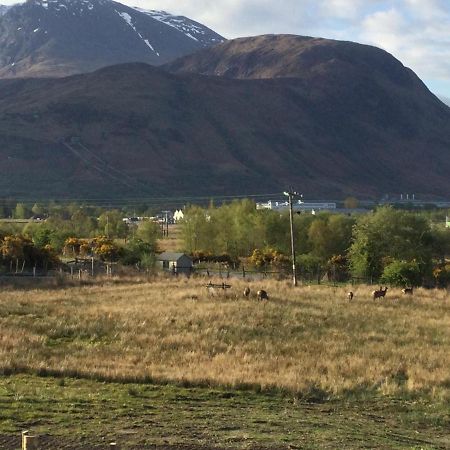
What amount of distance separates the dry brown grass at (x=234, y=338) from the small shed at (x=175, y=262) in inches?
757

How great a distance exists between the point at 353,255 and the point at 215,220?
2299cm

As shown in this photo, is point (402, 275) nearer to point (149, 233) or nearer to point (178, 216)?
point (149, 233)

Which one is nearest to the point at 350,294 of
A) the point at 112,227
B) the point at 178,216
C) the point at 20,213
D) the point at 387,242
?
the point at 387,242

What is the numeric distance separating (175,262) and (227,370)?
42.6m

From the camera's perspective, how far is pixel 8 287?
4425cm

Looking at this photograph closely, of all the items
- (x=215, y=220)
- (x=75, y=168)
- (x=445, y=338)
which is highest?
(x=75, y=168)

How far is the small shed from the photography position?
6222cm

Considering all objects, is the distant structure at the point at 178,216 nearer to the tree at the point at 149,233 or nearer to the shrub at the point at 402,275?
the tree at the point at 149,233

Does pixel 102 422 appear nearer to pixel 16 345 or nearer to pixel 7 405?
pixel 7 405

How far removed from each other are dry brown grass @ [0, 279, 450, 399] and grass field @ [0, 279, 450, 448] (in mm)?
62

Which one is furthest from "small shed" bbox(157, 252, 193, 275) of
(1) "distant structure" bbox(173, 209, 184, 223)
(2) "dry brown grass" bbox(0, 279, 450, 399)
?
(2) "dry brown grass" bbox(0, 279, 450, 399)

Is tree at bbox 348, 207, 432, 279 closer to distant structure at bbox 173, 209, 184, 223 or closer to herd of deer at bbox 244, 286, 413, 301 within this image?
herd of deer at bbox 244, 286, 413, 301

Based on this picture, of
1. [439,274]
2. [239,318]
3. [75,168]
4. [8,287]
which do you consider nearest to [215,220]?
[439,274]

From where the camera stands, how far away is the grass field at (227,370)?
1391 centimetres
